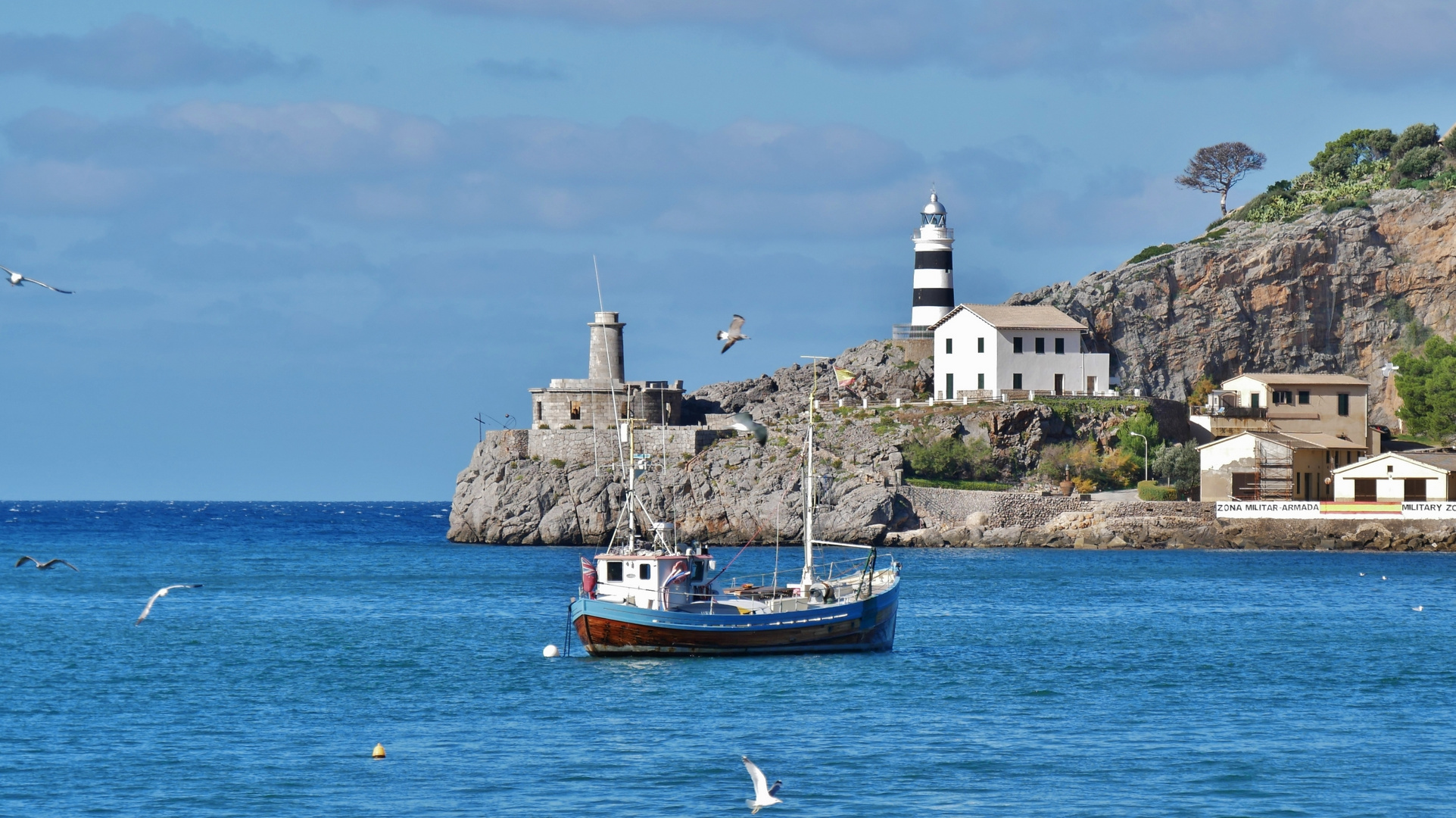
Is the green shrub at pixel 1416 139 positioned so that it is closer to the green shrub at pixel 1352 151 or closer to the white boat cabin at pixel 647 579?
the green shrub at pixel 1352 151

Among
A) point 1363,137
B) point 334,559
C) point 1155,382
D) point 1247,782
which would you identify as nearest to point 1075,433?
point 1155,382

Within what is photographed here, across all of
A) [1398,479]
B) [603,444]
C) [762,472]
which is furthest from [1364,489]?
[603,444]

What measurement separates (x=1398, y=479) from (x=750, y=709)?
176 ft

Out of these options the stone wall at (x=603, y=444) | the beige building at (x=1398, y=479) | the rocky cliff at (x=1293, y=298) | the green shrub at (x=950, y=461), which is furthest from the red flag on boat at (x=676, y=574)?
the rocky cliff at (x=1293, y=298)

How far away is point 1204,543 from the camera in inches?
3004

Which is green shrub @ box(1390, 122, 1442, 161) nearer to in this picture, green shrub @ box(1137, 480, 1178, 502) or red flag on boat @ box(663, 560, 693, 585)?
green shrub @ box(1137, 480, 1178, 502)

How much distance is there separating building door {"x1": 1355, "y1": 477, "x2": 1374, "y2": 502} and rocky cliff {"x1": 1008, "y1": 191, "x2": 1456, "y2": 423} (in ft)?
62.7

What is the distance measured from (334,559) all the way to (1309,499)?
46.5 m

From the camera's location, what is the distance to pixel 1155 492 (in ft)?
259

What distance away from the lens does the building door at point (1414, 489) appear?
76.4 metres

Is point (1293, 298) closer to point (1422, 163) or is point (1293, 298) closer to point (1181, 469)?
point (1422, 163)

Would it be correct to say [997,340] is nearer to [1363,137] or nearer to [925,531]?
[925,531]

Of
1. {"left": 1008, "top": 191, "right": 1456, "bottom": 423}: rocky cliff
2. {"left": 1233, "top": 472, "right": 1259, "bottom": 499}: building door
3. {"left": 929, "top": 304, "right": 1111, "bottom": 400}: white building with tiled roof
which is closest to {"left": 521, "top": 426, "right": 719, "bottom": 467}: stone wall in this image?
{"left": 929, "top": 304, "right": 1111, "bottom": 400}: white building with tiled roof

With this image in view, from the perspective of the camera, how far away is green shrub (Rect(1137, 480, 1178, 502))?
259ft
